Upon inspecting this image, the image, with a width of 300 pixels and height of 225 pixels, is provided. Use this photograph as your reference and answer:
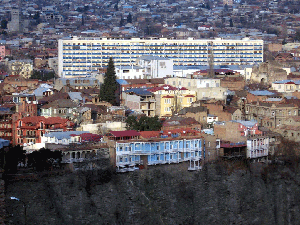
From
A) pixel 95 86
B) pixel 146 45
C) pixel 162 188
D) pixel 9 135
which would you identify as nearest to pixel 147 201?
pixel 162 188

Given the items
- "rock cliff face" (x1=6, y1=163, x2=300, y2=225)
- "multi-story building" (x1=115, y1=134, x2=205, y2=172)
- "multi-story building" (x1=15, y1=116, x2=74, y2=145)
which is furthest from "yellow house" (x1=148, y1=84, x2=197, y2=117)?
"multi-story building" (x1=115, y1=134, x2=205, y2=172)

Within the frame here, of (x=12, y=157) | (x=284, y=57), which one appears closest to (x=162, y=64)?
(x=284, y=57)

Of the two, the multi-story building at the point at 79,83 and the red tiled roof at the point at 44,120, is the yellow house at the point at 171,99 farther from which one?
the multi-story building at the point at 79,83

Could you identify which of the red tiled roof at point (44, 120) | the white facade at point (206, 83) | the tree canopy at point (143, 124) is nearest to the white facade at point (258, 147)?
the tree canopy at point (143, 124)

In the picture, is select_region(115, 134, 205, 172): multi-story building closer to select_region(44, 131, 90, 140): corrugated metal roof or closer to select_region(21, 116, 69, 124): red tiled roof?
select_region(44, 131, 90, 140): corrugated metal roof

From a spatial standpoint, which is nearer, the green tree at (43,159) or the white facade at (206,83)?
the green tree at (43,159)

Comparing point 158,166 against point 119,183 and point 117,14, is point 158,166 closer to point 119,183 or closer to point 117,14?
point 119,183
